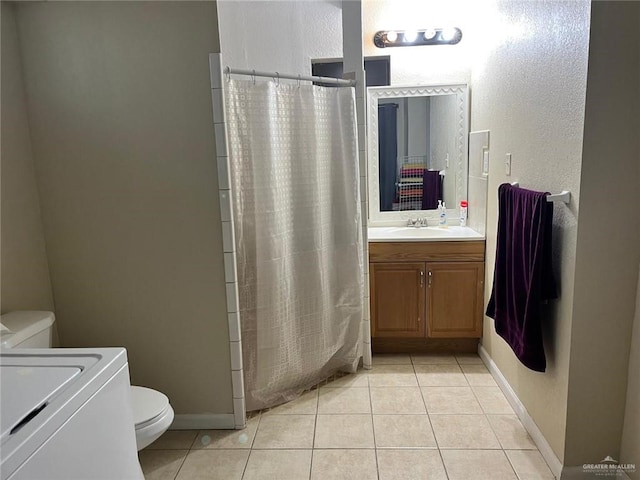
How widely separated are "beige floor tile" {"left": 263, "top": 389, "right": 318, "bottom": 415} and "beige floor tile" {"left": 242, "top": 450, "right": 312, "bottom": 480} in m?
0.33

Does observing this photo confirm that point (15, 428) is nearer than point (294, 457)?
Yes

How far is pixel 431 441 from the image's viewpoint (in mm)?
2262

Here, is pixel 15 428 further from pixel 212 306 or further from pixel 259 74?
pixel 259 74

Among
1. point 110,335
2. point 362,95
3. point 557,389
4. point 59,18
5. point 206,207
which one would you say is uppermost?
point 59,18

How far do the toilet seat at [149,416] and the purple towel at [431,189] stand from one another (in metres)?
2.29

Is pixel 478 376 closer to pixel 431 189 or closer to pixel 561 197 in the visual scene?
pixel 431 189

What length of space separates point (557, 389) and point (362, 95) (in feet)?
5.92

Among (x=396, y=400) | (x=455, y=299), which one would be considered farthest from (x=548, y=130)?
(x=396, y=400)

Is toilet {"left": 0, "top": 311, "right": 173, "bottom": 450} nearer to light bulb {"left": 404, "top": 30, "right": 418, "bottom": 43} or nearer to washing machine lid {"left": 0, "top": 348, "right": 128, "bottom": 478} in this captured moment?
washing machine lid {"left": 0, "top": 348, "right": 128, "bottom": 478}

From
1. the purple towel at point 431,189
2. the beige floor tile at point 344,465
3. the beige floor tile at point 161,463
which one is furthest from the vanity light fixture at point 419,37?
the beige floor tile at point 161,463

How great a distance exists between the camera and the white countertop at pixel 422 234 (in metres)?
3.01

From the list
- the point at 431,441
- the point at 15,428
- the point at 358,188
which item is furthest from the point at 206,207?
the point at 431,441

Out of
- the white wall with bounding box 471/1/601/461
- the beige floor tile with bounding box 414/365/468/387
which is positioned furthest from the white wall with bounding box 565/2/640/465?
the beige floor tile with bounding box 414/365/468/387

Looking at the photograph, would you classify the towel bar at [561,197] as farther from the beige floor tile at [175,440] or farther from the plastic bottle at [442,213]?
the beige floor tile at [175,440]
